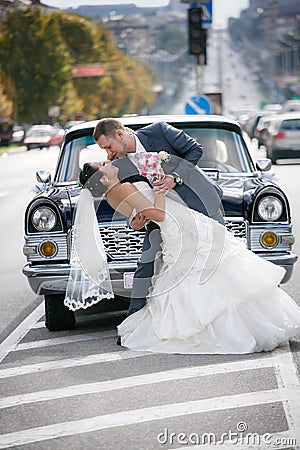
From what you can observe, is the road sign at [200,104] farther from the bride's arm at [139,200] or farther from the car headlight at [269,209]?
the bride's arm at [139,200]

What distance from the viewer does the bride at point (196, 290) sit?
7883 mm

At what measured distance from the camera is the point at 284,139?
122 feet

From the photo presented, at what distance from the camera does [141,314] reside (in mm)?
8312

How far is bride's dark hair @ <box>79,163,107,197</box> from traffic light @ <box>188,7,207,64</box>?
18523 millimetres

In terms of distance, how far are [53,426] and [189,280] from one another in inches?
94.6

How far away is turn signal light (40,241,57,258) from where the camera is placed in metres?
8.83

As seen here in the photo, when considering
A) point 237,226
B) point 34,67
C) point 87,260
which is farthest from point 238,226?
point 34,67

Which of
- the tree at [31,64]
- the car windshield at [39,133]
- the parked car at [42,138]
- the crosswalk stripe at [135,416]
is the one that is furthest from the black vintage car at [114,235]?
the tree at [31,64]

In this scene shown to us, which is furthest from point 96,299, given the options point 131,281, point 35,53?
point 35,53

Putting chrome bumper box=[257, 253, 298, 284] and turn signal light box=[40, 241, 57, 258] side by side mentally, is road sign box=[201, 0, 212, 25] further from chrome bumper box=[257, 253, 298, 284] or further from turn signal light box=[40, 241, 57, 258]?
turn signal light box=[40, 241, 57, 258]

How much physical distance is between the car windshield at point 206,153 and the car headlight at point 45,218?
1.29m

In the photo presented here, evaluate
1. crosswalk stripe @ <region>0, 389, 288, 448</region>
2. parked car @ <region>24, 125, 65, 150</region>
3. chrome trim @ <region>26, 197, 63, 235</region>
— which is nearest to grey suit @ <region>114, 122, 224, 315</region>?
chrome trim @ <region>26, 197, 63, 235</region>

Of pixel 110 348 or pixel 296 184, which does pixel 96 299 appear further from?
pixel 296 184

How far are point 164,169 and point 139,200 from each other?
369mm
